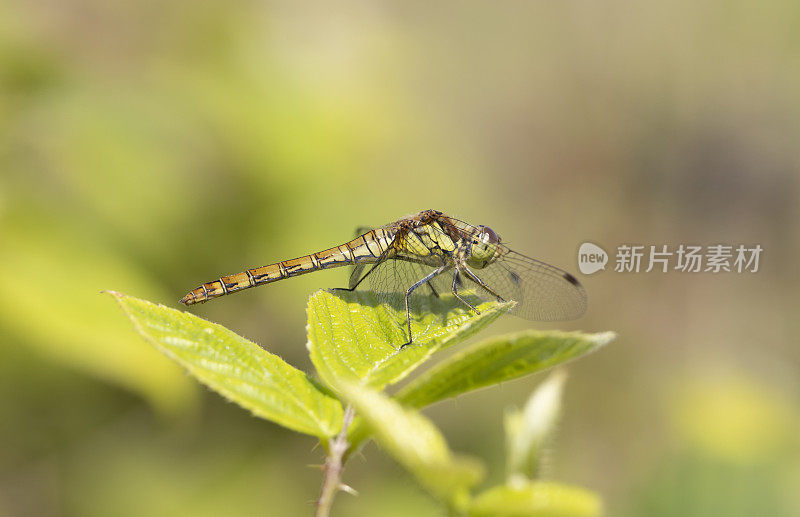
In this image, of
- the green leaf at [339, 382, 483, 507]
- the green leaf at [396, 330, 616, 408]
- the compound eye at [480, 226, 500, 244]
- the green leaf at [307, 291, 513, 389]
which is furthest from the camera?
the compound eye at [480, 226, 500, 244]

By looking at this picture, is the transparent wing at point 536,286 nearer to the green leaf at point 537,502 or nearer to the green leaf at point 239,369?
the green leaf at point 239,369

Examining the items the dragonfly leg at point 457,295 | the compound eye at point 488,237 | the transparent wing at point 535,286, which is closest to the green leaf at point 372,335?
the dragonfly leg at point 457,295

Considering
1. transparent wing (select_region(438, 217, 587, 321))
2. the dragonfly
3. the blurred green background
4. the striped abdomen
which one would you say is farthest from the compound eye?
the blurred green background

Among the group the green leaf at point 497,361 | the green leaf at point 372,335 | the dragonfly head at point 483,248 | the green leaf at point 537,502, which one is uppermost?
the dragonfly head at point 483,248

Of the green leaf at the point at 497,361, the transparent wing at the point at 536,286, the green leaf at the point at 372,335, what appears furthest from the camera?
the transparent wing at the point at 536,286

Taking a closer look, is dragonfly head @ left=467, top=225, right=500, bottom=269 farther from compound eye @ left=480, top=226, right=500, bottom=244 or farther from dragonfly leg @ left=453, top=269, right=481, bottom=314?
dragonfly leg @ left=453, top=269, right=481, bottom=314

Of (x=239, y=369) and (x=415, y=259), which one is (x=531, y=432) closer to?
(x=239, y=369)
